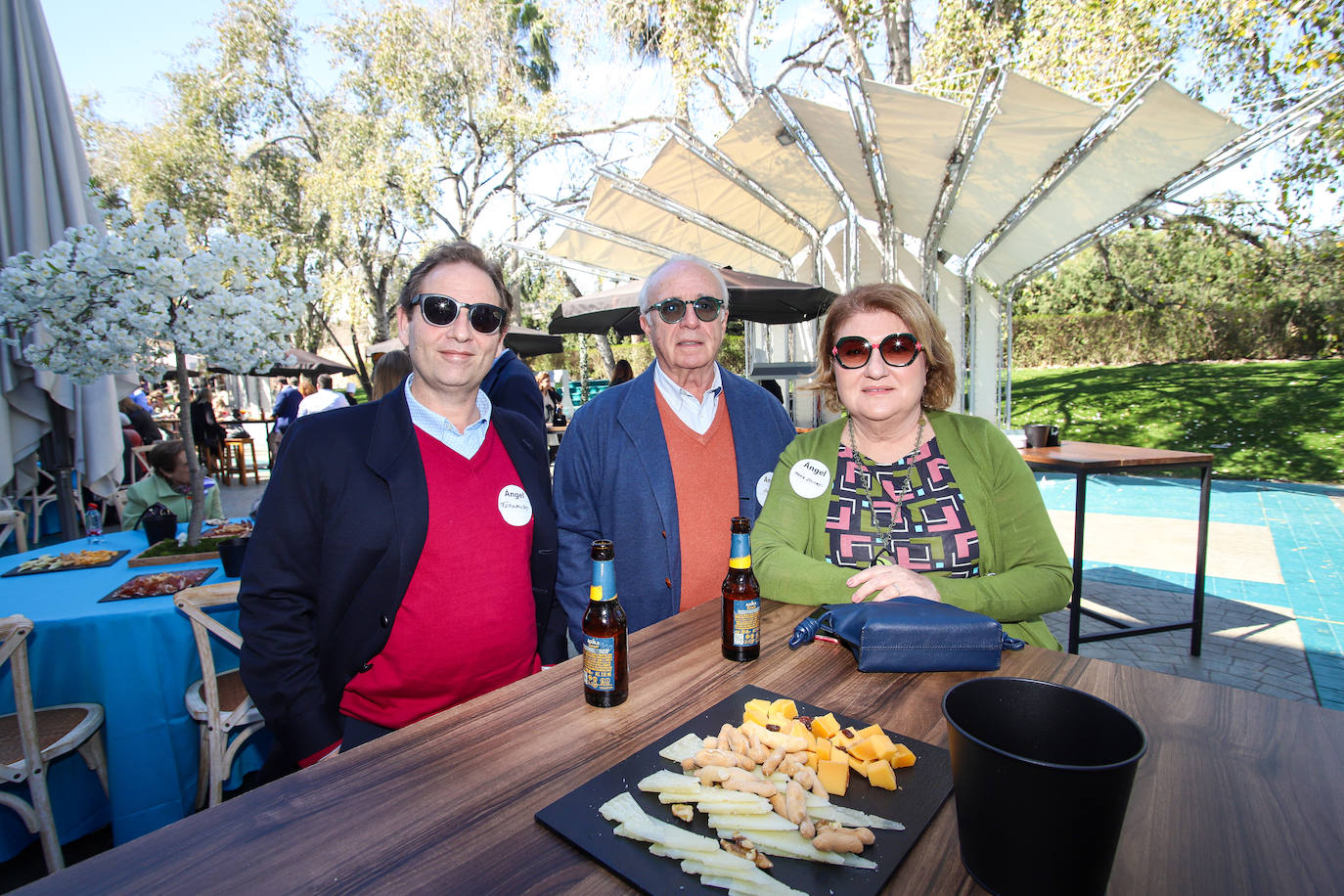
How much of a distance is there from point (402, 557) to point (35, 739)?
5.66ft

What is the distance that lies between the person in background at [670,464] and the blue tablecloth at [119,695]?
1.73 meters

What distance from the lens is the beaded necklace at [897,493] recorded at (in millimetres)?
1836

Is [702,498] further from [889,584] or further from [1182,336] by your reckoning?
[1182,336]

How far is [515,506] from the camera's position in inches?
77.5

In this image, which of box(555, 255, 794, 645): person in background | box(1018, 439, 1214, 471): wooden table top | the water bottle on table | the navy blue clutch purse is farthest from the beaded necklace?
the water bottle on table

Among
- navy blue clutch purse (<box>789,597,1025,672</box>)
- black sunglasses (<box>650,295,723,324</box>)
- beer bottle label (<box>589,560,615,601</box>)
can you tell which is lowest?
navy blue clutch purse (<box>789,597,1025,672</box>)

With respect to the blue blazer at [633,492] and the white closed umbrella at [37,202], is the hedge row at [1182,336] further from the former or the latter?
the white closed umbrella at [37,202]

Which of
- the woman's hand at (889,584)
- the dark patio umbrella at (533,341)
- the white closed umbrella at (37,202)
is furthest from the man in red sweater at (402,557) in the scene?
the dark patio umbrella at (533,341)

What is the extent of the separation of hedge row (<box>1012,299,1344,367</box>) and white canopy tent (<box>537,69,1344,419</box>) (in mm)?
13709

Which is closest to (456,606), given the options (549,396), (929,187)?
(929,187)

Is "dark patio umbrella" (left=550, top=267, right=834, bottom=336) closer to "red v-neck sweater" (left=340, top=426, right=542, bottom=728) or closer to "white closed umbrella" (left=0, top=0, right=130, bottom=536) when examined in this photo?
"white closed umbrella" (left=0, top=0, right=130, bottom=536)

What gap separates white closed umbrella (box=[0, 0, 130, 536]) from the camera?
362 centimetres

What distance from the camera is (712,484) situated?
241cm

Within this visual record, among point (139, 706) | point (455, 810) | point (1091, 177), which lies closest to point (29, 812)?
point (139, 706)
